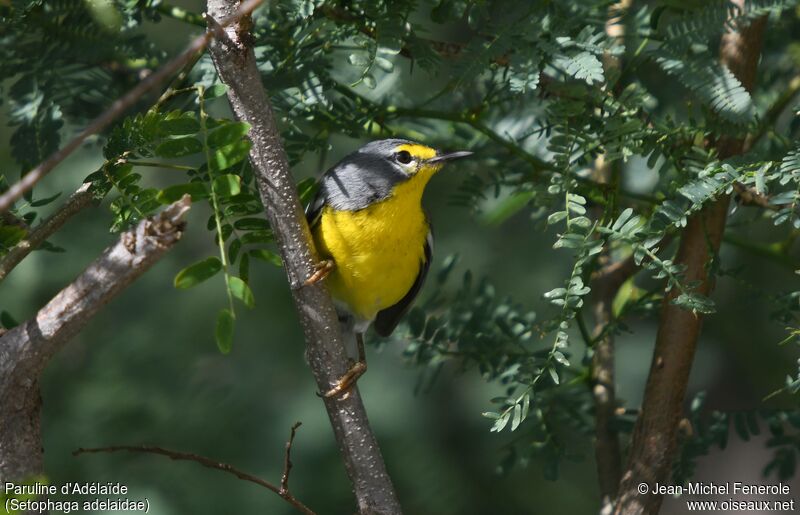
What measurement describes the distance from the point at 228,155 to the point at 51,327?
558 mm

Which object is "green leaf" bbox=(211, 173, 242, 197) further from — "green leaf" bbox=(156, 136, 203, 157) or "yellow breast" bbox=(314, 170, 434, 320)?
"yellow breast" bbox=(314, 170, 434, 320)

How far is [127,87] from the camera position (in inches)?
129

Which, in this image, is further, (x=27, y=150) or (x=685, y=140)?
(x=27, y=150)

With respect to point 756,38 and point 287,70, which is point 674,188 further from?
point 287,70

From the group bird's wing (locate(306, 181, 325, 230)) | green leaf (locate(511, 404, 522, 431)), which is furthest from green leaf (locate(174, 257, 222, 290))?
bird's wing (locate(306, 181, 325, 230))

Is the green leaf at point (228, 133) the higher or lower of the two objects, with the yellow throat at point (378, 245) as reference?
higher

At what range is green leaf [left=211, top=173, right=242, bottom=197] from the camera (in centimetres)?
217

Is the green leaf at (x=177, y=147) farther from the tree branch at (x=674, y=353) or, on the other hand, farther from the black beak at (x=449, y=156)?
the tree branch at (x=674, y=353)

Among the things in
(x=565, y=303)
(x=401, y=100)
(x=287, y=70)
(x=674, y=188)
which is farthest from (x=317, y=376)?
(x=401, y=100)

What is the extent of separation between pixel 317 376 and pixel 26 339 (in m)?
0.79

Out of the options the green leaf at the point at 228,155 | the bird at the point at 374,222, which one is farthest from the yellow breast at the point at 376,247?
the green leaf at the point at 228,155

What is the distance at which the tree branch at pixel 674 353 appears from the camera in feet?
9.07

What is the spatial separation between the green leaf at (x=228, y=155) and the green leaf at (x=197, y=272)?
0.23m

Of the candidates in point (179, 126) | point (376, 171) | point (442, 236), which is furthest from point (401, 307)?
point (179, 126)
